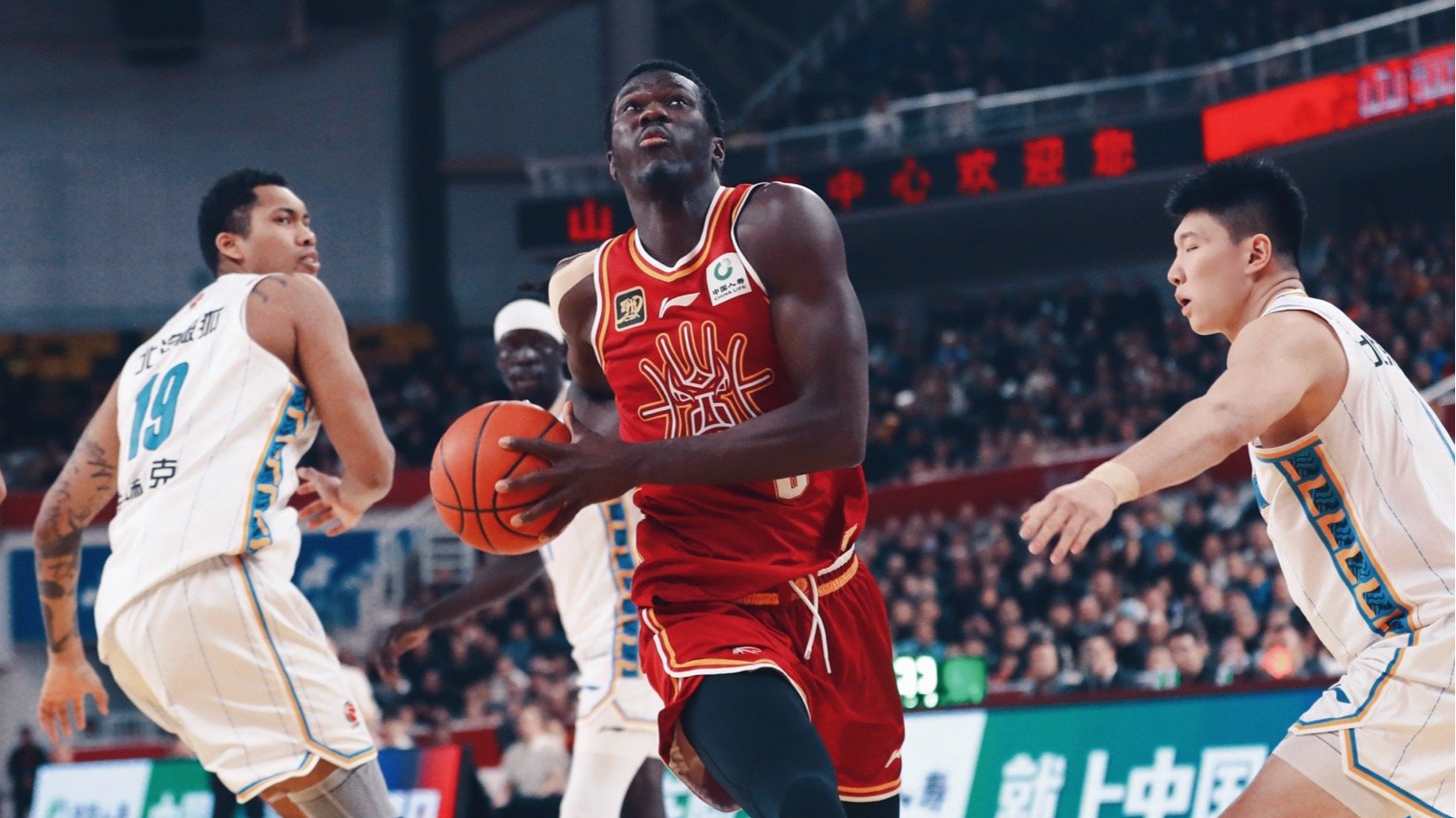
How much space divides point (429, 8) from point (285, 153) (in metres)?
3.25

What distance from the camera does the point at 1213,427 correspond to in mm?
3180

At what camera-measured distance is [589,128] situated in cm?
2684

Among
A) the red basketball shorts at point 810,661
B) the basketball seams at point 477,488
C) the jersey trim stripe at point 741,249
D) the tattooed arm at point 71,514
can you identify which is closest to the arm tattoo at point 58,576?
the tattooed arm at point 71,514

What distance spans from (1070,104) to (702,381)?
1717 cm

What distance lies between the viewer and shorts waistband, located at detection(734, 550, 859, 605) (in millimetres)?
3779

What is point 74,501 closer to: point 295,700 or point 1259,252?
point 295,700

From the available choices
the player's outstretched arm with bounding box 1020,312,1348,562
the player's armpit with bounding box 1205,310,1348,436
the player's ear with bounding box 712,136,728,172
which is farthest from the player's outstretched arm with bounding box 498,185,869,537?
the player's armpit with bounding box 1205,310,1348,436

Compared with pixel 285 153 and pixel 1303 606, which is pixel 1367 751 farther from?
pixel 285 153

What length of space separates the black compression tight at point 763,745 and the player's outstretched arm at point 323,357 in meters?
1.34

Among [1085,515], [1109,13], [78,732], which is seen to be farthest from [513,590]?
[1109,13]

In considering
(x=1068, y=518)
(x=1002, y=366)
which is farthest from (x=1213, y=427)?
(x=1002, y=366)

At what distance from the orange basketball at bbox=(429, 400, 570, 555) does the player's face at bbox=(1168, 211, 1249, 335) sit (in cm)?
154

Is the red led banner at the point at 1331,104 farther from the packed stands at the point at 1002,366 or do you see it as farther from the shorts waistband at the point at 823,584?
the shorts waistband at the point at 823,584

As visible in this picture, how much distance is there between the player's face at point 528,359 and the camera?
20.2 ft
